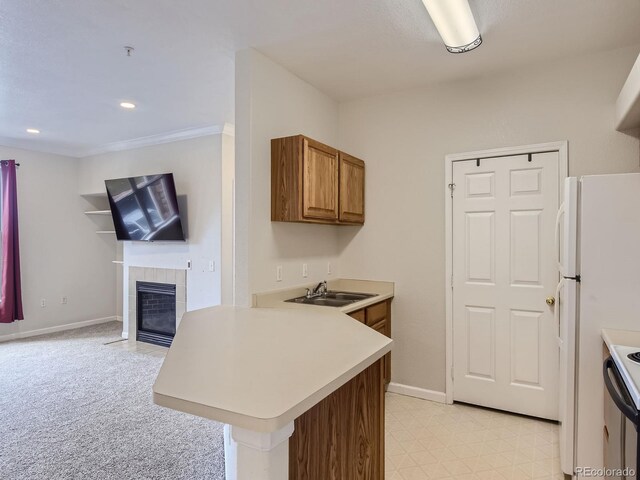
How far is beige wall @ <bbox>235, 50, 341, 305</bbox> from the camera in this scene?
269 centimetres

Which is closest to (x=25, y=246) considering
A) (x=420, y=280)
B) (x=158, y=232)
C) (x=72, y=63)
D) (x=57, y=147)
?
(x=57, y=147)

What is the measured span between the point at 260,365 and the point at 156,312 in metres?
4.27

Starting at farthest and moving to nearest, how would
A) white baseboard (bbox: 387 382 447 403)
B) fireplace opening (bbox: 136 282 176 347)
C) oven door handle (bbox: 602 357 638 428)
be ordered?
1. fireplace opening (bbox: 136 282 176 347)
2. white baseboard (bbox: 387 382 447 403)
3. oven door handle (bbox: 602 357 638 428)

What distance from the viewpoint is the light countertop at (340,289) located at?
2770 mm

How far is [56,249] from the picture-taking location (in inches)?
229

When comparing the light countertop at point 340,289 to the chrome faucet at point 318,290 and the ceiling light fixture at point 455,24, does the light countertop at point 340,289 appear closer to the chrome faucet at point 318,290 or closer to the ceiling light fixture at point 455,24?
the chrome faucet at point 318,290

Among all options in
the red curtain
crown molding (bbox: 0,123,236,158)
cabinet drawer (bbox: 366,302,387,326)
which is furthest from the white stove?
the red curtain

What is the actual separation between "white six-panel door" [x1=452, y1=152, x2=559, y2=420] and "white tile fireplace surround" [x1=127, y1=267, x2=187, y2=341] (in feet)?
10.6

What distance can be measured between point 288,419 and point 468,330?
8.34ft

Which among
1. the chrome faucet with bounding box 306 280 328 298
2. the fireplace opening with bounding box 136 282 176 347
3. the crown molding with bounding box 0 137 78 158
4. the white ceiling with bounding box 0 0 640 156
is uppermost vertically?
the white ceiling with bounding box 0 0 640 156

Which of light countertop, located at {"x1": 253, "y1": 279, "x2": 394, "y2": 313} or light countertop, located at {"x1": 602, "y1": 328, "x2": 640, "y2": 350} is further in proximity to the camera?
light countertop, located at {"x1": 253, "y1": 279, "x2": 394, "y2": 313}

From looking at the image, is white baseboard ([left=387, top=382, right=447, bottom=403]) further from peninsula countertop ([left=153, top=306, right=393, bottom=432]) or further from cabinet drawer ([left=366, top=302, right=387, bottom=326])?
peninsula countertop ([left=153, top=306, right=393, bottom=432])

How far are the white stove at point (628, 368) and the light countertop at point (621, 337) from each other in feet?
0.21

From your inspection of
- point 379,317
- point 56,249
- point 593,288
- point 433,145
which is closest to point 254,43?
point 433,145
